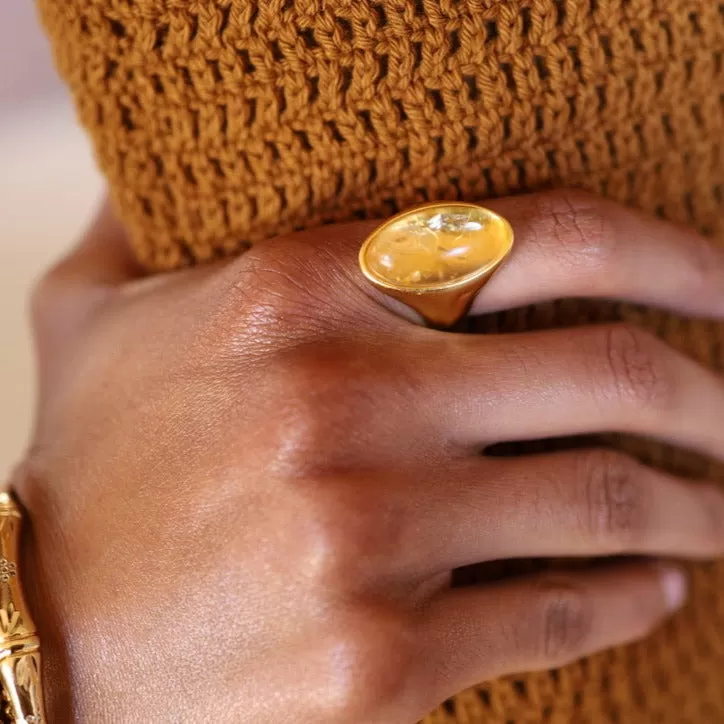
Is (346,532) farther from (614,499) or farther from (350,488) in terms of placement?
(614,499)

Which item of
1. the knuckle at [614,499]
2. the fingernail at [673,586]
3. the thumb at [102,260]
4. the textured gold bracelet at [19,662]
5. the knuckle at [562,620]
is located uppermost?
the thumb at [102,260]

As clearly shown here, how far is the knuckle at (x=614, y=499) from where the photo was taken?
533 mm

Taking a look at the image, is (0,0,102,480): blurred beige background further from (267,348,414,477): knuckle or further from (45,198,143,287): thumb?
(267,348,414,477): knuckle

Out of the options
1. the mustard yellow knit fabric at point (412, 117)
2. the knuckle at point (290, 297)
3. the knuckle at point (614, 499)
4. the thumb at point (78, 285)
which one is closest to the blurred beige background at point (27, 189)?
the thumb at point (78, 285)

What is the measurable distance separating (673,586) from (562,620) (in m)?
0.12

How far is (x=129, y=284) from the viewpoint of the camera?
0.66 metres

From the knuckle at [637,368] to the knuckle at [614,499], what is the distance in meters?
0.05

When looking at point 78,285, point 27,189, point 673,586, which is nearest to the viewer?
point 673,586

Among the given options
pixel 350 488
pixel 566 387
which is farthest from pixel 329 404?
pixel 566 387

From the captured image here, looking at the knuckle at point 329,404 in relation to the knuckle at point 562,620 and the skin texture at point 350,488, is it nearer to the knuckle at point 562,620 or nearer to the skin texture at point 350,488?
the skin texture at point 350,488

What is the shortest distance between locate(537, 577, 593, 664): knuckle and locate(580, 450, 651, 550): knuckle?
46 mm

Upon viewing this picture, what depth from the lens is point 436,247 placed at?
48cm

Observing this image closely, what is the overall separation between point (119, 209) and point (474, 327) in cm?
29

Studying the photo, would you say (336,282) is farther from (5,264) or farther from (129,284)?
(5,264)
